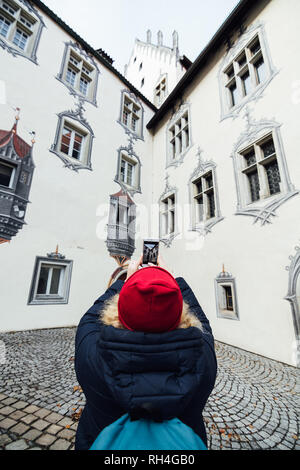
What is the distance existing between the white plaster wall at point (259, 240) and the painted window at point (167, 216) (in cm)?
168

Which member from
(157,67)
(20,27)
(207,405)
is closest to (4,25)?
(20,27)

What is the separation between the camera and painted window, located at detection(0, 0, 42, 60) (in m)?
7.36

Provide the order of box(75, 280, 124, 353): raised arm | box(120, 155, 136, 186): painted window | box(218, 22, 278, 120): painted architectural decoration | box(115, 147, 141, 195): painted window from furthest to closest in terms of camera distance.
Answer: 1. box(120, 155, 136, 186): painted window
2. box(115, 147, 141, 195): painted window
3. box(218, 22, 278, 120): painted architectural decoration
4. box(75, 280, 124, 353): raised arm

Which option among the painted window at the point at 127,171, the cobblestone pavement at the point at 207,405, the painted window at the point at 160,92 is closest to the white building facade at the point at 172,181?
the painted window at the point at 127,171

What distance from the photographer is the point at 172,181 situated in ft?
31.2

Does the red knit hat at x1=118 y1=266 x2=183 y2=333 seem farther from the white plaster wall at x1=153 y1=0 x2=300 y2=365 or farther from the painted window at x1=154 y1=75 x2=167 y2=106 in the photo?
the painted window at x1=154 y1=75 x2=167 y2=106

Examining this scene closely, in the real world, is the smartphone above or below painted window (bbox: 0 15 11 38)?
below

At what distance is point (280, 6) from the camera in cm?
585

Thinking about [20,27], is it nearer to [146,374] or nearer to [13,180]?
[13,180]

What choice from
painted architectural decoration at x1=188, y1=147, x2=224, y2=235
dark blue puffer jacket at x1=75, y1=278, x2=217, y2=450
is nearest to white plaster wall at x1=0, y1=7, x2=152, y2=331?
painted architectural decoration at x1=188, y1=147, x2=224, y2=235

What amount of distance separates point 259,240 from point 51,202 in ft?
21.9

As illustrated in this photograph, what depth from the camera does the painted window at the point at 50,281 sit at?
6165 millimetres

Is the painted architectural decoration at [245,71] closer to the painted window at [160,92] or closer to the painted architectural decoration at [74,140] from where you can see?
the painted architectural decoration at [74,140]

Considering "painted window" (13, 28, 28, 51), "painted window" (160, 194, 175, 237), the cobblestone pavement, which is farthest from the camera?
"painted window" (160, 194, 175, 237)
